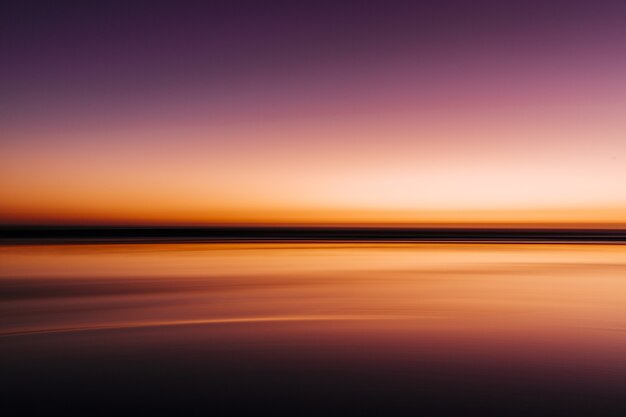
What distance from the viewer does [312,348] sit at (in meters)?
5.36

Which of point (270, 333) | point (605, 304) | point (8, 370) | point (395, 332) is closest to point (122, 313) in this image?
point (270, 333)

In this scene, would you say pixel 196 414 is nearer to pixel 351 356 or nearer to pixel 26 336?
pixel 351 356

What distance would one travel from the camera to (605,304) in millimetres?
8250

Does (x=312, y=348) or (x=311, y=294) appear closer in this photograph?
(x=312, y=348)

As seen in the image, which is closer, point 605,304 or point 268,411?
point 268,411

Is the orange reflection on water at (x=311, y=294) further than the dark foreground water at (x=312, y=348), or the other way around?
the orange reflection on water at (x=311, y=294)

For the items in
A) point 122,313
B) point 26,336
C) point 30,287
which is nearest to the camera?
point 26,336

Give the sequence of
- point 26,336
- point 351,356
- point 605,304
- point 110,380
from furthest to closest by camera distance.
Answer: point 605,304, point 26,336, point 351,356, point 110,380

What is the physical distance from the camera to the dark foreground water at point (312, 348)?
384 centimetres

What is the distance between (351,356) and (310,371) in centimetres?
54

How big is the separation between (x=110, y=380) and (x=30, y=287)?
6.49 meters

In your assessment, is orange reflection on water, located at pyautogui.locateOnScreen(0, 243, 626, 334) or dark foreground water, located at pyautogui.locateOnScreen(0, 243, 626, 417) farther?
orange reflection on water, located at pyautogui.locateOnScreen(0, 243, 626, 334)

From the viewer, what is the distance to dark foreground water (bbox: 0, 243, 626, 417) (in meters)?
3.84

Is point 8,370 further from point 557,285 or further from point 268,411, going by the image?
point 557,285
